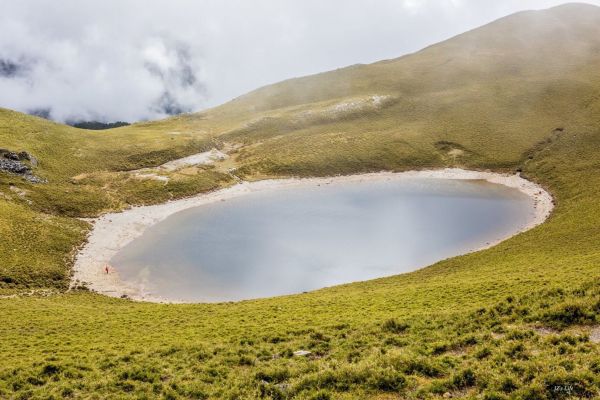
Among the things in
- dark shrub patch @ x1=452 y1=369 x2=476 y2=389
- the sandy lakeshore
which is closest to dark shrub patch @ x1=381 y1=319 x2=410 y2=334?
dark shrub patch @ x1=452 y1=369 x2=476 y2=389

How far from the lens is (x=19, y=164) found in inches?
3344

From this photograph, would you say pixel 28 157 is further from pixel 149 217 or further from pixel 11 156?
pixel 149 217

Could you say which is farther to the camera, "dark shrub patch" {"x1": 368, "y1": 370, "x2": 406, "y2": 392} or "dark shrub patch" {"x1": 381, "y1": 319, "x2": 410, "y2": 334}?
"dark shrub patch" {"x1": 381, "y1": 319, "x2": 410, "y2": 334}

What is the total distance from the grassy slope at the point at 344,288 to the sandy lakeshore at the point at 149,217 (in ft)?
10.7

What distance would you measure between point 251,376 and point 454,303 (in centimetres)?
1679

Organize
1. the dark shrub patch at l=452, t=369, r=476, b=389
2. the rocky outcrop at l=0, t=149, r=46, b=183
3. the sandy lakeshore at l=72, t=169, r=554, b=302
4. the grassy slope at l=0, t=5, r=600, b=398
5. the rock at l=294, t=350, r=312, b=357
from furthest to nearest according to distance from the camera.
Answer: the rocky outcrop at l=0, t=149, r=46, b=183
the sandy lakeshore at l=72, t=169, r=554, b=302
the rock at l=294, t=350, r=312, b=357
the grassy slope at l=0, t=5, r=600, b=398
the dark shrub patch at l=452, t=369, r=476, b=389

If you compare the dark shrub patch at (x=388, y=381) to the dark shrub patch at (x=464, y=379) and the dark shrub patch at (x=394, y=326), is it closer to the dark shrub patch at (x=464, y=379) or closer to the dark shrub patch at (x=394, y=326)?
the dark shrub patch at (x=464, y=379)

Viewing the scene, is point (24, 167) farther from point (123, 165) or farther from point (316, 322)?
point (316, 322)

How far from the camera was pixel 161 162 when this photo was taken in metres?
110

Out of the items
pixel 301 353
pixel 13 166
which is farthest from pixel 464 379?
pixel 13 166

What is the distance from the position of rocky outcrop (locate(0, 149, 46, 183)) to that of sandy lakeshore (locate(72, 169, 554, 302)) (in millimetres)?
20812

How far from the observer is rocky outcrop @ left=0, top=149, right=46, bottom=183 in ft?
272

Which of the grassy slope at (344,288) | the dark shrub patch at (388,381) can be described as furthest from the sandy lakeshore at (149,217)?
the dark shrub patch at (388,381)

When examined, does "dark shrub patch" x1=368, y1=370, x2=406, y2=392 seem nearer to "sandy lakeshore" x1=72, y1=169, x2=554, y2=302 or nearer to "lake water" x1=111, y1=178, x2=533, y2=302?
"lake water" x1=111, y1=178, x2=533, y2=302
